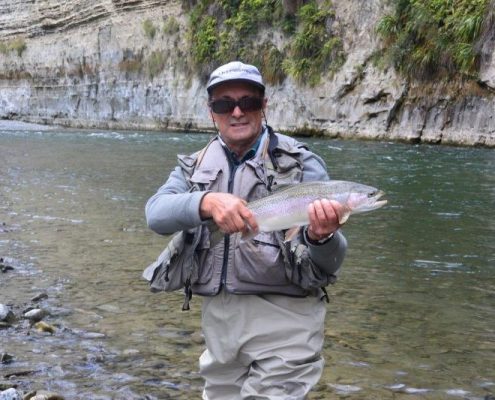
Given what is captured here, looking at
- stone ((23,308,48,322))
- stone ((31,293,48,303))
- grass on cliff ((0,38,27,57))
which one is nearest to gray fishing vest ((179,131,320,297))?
stone ((23,308,48,322))

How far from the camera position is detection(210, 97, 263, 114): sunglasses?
2.55 metres

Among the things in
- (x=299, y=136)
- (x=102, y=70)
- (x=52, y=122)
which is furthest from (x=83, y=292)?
(x=52, y=122)

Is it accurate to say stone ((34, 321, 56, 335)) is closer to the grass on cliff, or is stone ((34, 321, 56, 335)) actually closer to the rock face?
the rock face

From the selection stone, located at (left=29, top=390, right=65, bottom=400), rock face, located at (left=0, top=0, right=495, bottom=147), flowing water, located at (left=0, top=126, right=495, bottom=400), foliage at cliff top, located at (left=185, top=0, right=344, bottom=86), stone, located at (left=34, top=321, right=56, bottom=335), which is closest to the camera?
stone, located at (left=29, top=390, right=65, bottom=400)

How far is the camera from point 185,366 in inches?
157

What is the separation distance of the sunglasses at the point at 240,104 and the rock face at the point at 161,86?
18.3m

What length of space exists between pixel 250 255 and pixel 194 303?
2955 mm

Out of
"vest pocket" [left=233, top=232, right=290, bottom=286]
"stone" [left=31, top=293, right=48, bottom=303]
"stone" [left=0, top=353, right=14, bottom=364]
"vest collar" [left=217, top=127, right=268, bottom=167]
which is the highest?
"vest collar" [left=217, top=127, right=268, bottom=167]

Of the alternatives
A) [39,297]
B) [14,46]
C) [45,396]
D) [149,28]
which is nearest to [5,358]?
[45,396]

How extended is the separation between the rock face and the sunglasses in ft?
Answer: 59.9

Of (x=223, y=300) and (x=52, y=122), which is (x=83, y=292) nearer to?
(x=223, y=300)

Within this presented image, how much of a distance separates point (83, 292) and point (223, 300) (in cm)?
333

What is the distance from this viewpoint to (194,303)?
5.27 meters

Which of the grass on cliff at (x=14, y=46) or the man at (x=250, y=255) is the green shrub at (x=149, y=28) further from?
the man at (x=250, y=255)
